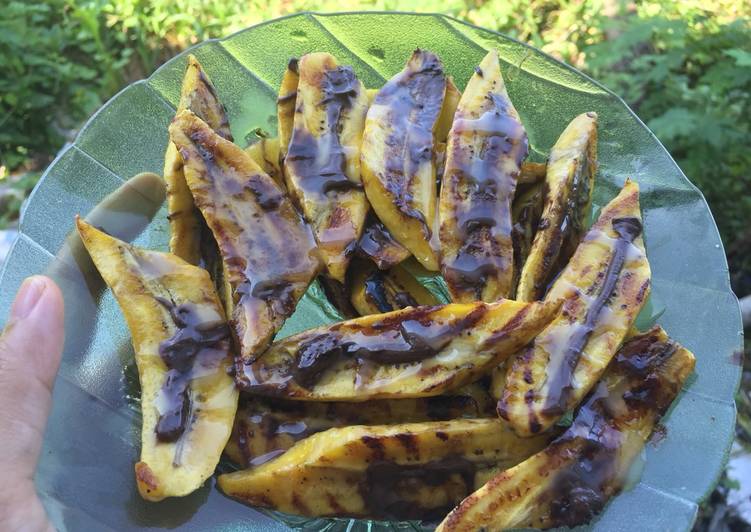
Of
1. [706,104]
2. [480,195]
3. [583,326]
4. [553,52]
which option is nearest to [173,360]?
[480,195]

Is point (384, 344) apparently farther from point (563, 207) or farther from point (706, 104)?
point (706, 104)

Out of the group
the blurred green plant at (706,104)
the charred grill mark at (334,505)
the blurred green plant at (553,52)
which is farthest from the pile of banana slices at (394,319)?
the blurred green plant at (553,52)

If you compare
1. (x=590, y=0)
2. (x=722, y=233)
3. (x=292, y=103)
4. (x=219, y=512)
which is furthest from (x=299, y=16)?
(x=590, y=0)

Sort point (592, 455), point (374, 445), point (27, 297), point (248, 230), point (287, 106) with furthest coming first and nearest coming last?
point (287, 106) → point (248, 230) → point (27, 297) → point (592, 455) → point (374, 445)

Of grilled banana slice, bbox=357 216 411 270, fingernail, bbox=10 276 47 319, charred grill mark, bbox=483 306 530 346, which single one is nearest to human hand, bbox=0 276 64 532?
fingernail, bbox=10 276 47 319

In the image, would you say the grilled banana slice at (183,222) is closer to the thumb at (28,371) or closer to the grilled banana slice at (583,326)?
the thumb at (28,371)

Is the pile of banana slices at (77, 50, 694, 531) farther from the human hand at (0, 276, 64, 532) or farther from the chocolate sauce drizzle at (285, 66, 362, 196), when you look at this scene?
the human hand at (0, 276, 64, 532)
